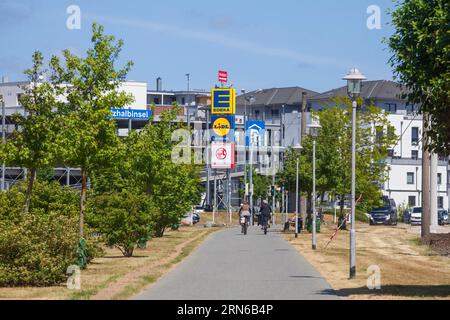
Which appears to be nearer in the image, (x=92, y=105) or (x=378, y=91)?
(x=92, y=105)

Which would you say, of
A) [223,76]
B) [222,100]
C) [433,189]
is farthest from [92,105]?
[223,76]

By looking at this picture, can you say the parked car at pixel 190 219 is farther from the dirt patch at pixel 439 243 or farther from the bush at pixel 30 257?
the bush at pixel 30 257

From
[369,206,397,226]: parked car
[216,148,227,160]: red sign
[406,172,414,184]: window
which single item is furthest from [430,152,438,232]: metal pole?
[406,172,414,184]: window

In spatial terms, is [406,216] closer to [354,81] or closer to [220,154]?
[220,154]

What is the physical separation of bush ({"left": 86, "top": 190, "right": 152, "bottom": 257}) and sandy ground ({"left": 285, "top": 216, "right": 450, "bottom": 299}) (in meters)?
5.51

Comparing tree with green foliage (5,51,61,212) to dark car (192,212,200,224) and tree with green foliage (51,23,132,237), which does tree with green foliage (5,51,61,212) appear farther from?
dark car (192,212,200,224)

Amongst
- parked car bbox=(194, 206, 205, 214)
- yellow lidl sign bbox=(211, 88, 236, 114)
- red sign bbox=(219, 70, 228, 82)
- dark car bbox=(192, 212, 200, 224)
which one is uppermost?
red sign bbox=(219, 70, 228, 82)

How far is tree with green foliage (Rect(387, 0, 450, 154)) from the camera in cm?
1865

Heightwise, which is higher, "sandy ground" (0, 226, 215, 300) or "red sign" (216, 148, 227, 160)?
"red sign" (216, 148, 227, 160)

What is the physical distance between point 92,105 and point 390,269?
1009 cm

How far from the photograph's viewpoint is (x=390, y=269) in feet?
90.9

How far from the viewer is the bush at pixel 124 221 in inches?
1247

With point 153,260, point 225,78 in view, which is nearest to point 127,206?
point 153,260
